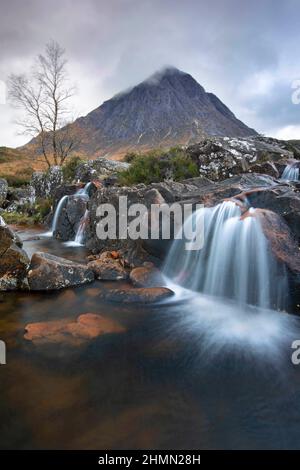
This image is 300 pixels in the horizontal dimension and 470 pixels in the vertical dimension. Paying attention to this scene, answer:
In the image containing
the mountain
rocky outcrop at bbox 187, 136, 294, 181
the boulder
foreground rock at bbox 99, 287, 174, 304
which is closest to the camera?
foreground rock at bbox 99, 287, 174, 304

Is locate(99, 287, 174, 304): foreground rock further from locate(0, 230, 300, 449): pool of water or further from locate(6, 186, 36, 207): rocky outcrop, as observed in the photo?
locate(6, 186, 36, 207): rocky outcrop

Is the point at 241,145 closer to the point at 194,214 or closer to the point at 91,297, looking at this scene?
the point at 194,214

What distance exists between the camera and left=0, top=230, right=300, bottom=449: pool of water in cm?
312

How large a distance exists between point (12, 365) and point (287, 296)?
4.88 meters

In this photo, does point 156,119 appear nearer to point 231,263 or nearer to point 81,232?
point 81,232

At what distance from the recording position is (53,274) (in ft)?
24.0

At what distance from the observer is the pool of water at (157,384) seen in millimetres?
3123

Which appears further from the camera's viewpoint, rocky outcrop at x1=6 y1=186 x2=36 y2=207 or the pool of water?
rocky outcrop at x1=6 y1=186 x2=36 y2=207

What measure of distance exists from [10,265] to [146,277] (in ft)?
10.6

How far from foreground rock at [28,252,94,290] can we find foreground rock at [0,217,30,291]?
0.66 feet

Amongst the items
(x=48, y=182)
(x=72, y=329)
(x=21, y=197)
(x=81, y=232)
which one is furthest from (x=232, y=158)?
(x=21, y=197)

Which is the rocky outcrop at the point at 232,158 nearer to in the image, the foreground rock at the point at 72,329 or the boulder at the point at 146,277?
the boulder at the point at 146,277

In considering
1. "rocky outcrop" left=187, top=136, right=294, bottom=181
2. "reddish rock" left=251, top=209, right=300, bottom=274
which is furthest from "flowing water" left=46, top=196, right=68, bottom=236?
"reddish rock" left=251, top=209, right=300, bottom=274

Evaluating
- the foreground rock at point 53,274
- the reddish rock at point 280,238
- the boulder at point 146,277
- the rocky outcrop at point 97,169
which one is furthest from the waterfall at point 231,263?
the rocky outcrop at point 97,169
